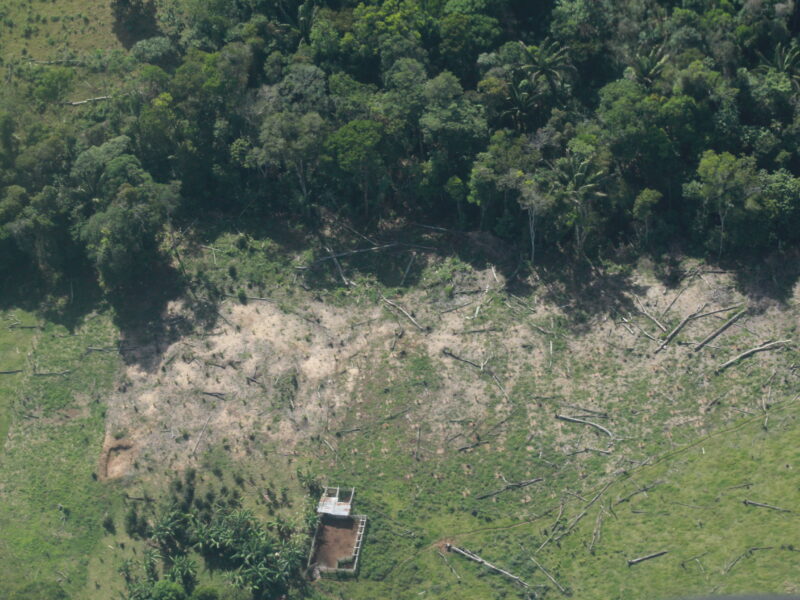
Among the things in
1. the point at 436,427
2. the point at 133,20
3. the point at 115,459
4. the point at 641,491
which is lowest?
the point at 115,459

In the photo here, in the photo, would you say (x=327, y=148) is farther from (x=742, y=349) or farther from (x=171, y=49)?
(x=742, y=349)

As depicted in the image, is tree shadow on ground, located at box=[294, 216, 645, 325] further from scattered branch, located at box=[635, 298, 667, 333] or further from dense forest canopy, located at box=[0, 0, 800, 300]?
dense forest canopy, located at box=[0, 0, 800, 300]

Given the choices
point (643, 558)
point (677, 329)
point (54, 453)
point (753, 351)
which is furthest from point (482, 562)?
point (54, 453)

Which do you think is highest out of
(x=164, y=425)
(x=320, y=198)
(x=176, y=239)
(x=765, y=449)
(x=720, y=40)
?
(x=720, y=40)

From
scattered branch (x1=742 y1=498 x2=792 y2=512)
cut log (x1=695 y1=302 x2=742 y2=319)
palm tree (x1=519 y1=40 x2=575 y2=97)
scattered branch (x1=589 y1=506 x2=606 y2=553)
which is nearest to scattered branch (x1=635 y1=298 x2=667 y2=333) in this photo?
cut log (x1=695 y1=302 x2=742 y2=319)

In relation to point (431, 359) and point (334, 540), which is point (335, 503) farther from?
point (431, 359)

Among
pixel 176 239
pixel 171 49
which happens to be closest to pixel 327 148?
pixel 176 239
